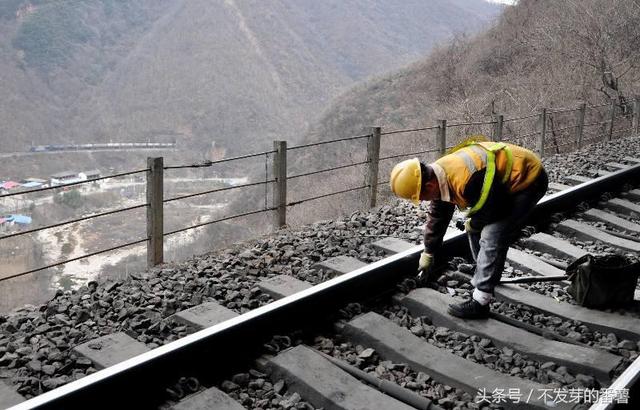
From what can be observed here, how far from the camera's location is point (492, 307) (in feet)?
13.8

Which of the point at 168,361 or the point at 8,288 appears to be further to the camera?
the point at 8,288

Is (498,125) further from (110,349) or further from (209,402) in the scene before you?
(209,402)

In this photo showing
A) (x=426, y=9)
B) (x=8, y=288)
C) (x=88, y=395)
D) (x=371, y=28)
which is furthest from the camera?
(x=426, y=9)

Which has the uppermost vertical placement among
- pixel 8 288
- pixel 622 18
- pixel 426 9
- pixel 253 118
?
pixel 426 9

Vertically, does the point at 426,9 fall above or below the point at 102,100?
above

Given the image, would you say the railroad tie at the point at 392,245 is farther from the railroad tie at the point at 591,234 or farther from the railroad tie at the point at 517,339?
the railroad tie at the point at 591,234

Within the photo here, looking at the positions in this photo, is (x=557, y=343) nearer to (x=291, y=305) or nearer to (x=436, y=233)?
(x=436, y=233)

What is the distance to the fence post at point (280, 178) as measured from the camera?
6879 millimetres

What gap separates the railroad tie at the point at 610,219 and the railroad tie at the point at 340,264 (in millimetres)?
3088

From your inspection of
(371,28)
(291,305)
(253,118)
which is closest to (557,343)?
(291,305)

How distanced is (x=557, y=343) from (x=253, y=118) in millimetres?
63797

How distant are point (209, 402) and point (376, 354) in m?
1.02

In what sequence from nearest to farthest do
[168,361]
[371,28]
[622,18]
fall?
[168,361], [622,18], [371,28]

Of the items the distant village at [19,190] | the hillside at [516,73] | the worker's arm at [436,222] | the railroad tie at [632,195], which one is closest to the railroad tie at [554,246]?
the worker's arm at [436,222]
